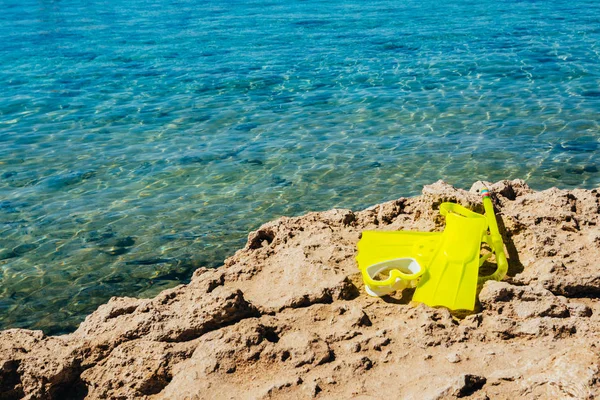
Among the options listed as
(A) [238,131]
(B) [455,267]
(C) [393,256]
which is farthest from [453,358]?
(A) [238,131]

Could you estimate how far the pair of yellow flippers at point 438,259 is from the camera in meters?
4.04

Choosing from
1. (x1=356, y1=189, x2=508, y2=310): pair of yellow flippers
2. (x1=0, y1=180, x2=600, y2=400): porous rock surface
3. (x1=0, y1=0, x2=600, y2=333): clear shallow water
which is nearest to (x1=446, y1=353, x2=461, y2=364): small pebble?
(x1=0, y1=180, x2=600, y2=400): porous rock surface

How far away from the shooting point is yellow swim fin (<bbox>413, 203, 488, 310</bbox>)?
400 centimetres

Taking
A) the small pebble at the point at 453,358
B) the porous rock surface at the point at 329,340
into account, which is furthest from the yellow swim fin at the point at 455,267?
the small pebble at the point at 453,358

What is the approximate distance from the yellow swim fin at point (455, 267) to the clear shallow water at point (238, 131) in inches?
113

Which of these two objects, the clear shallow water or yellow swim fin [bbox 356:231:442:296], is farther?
the clear shallow water

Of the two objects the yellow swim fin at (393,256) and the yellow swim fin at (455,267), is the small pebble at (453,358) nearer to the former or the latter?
the yellow swim fin at (455,267)

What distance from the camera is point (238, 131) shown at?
Answer: 1031cm

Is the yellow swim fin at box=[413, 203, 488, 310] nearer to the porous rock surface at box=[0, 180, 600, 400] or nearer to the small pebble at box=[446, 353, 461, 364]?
the porous rock surface at box=[0, 180, 600, 400]

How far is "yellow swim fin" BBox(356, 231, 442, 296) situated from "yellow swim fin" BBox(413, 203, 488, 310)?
82mm

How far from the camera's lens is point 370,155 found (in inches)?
355

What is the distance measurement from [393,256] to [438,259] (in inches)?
13.5

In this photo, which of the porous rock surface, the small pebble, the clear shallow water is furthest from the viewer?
the clear shallow water

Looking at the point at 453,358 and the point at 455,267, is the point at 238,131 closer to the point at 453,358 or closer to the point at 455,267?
the point at 455,267
